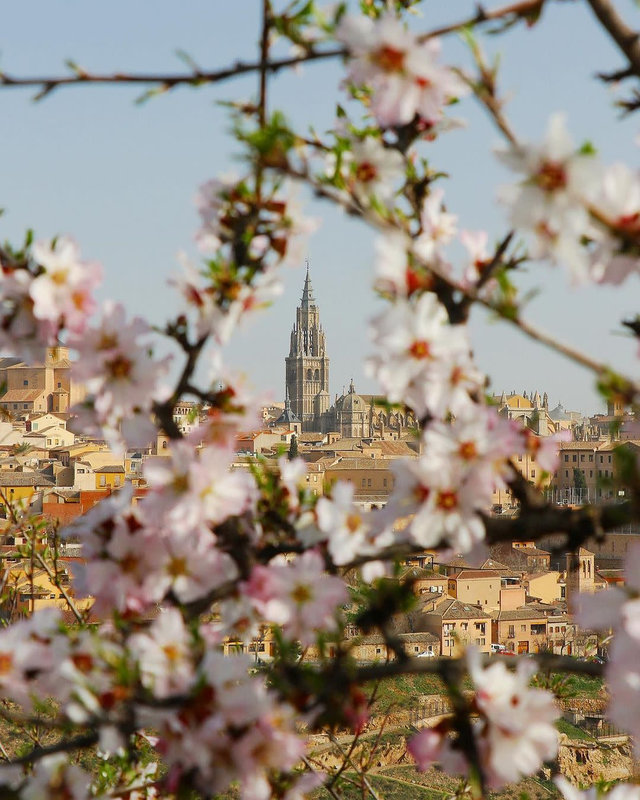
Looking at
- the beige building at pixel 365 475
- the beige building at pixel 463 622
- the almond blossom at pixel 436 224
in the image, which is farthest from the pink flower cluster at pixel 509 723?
the beige building at pixel 365 475

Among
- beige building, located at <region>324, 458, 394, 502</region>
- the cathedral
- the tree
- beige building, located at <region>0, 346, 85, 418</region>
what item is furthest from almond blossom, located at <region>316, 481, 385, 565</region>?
the cathedral

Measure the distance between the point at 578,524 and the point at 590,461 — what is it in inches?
1869

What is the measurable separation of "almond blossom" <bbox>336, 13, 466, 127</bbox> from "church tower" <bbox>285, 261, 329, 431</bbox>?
3101 inches

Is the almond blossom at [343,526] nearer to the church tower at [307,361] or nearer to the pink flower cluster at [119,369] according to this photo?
the pink flower cluster at [119,369]

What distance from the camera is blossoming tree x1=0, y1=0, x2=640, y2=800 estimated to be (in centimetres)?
99

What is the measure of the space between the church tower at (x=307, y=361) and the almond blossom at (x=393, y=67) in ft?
258

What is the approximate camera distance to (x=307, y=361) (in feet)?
265

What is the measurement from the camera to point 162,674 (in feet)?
3.36

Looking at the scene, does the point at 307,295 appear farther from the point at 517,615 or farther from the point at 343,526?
the point at 343,526

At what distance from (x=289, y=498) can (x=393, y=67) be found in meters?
0.54

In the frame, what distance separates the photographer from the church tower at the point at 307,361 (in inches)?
3164

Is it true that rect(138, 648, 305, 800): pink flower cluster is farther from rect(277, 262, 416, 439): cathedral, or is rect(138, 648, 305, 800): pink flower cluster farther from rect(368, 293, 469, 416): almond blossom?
rect(277, 262, 416, 439): cathedral

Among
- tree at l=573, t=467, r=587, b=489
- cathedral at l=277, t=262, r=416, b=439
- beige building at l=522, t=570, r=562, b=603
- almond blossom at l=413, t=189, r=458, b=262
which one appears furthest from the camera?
cathedral at l=277, t=262, r=416, b=439

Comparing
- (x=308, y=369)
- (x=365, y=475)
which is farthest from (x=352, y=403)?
(x=365, y=475)
